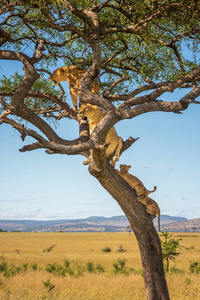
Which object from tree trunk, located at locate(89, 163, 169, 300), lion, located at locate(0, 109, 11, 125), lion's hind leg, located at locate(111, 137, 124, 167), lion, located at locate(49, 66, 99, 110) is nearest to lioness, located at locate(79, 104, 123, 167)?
lion's hind leg, located at locate(111, 137, 124, 167)

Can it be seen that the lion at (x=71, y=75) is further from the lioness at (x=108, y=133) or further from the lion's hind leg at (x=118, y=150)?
the lion's hind leg at (x=118, y=150)

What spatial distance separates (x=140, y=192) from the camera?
11086 mm

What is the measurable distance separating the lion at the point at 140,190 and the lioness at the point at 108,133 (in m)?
0.44

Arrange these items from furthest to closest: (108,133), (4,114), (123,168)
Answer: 1. (123,168)
2. (108,133)
3. (4,114)

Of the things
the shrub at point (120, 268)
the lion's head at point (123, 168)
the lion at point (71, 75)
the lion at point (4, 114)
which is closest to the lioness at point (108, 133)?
the lion's head at point (123, 168)

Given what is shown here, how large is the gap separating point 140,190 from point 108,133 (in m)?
2.16

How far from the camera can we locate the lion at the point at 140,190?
35.9 ft

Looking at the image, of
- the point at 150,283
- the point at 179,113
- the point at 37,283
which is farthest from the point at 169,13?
the point at 37,283

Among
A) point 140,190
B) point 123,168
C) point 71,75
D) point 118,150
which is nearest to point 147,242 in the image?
point 140,190

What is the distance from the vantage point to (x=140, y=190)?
11078mm

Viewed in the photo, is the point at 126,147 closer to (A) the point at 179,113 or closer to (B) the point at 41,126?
(A) the point at 179,113

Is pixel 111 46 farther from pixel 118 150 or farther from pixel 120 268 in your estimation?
pixel 120 268

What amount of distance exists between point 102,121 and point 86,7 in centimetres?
427

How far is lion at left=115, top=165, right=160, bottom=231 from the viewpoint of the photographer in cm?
1094
